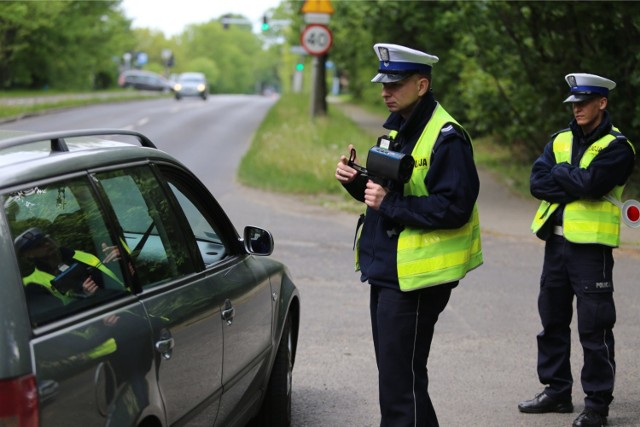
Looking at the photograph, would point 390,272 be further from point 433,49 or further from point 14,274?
point 433,49

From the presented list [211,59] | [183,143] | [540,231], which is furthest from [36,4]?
[211,59]

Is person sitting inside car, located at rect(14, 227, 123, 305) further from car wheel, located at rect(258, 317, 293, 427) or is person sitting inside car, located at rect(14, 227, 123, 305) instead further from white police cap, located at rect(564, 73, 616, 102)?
white police cap, located at rect(564, 73, 616, 102)

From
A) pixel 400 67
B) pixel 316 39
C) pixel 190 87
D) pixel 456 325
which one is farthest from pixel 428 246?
pixel 190 87

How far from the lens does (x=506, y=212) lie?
50.3 feet

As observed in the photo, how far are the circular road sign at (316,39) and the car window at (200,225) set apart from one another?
16202mm

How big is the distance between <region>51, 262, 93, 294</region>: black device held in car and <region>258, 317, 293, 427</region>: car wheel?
Answer: 2.03 meters

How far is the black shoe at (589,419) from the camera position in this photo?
581 centimetres

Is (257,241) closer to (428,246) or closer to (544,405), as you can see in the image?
(428,246)

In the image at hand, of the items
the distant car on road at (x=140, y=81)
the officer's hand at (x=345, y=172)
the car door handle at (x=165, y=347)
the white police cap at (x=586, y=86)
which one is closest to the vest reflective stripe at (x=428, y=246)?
the officer's hand at (x=345, y=172)

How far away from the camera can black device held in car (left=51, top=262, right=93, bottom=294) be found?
3.42 m

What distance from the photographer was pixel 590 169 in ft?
18.7

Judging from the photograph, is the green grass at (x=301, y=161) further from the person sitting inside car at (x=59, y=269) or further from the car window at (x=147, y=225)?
the person sitting inside car at (x=59, y=269)

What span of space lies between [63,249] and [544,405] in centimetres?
349

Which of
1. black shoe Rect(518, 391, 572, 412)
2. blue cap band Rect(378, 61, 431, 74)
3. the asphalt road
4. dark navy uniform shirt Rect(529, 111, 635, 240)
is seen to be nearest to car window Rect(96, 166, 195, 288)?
blue cap band Rect(378, 61, 431, 74)
